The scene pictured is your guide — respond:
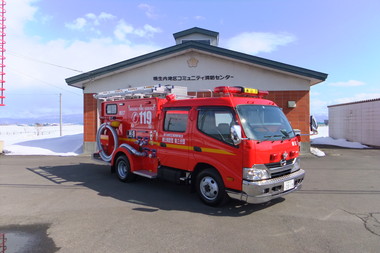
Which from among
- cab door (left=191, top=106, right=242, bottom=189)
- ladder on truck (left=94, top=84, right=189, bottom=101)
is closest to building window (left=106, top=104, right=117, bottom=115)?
ladder on truck (left=94, top=84, right=189, bottom=101)

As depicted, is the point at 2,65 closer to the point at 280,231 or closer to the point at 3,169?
the point at 3,169

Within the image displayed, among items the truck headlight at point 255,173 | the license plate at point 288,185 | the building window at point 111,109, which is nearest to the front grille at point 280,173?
the license plate at point 288,185

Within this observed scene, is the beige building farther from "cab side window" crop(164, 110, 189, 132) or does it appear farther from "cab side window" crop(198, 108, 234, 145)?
"cab side window" crop(198, 108, 234, 145)

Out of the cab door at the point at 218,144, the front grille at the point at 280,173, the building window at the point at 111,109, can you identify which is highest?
the building window at the point at 111,109

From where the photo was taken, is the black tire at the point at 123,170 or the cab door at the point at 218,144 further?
the black tire at the point at 123,170

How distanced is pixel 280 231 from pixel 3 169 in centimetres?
997

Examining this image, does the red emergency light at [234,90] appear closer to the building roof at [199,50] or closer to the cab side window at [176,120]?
the cab side window at [176,120]

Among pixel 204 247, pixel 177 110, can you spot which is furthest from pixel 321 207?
pixel 177 110

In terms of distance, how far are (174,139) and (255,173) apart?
217cm

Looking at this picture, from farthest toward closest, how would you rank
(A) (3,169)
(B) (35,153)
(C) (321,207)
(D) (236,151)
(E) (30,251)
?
(B) (35,153), (A) (3,169), (C) (321,207), (D) (236,151), (E) (30,251)

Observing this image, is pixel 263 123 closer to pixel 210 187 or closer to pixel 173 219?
pixel 210 187

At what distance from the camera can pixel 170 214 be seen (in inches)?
201

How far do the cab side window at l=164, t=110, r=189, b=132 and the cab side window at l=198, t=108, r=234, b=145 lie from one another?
456 mm

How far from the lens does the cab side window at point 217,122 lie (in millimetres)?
5152
